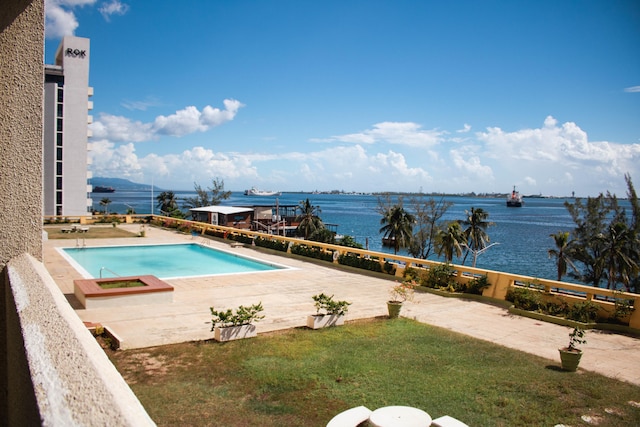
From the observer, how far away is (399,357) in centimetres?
827

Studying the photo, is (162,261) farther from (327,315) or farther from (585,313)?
(585,313)

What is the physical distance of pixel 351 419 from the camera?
526 cm

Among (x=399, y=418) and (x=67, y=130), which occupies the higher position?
(x=67, y=130)

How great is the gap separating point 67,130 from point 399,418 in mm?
48742

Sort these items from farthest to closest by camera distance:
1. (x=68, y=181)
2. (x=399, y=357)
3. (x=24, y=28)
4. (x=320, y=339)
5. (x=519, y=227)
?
(x=519, y=227) → (x=68, y=181) → (x=320, y=339) → (x=399, y=357) → (x=24, y=28)

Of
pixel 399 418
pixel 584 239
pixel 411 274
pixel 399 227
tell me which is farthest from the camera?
pixel 584 239

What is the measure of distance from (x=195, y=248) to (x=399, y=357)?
1955cm

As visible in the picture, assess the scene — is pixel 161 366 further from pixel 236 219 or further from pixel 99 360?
pixel 236 219

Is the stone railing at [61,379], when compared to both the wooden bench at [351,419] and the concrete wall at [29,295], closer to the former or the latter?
the concrete wall at [29,295]

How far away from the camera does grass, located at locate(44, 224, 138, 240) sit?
91.5 ft

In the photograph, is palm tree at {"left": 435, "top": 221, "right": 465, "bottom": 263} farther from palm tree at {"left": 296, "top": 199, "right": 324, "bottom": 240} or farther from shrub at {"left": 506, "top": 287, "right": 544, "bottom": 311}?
shrub at {"left": 506, "top": 287, "right": 544, "bottom": 311}

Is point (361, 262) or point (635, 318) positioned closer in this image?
point (635, 318)

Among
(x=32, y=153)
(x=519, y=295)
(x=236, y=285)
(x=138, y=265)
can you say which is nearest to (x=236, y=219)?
(x=138, y=265)

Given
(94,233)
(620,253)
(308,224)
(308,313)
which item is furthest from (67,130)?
(620,253)
